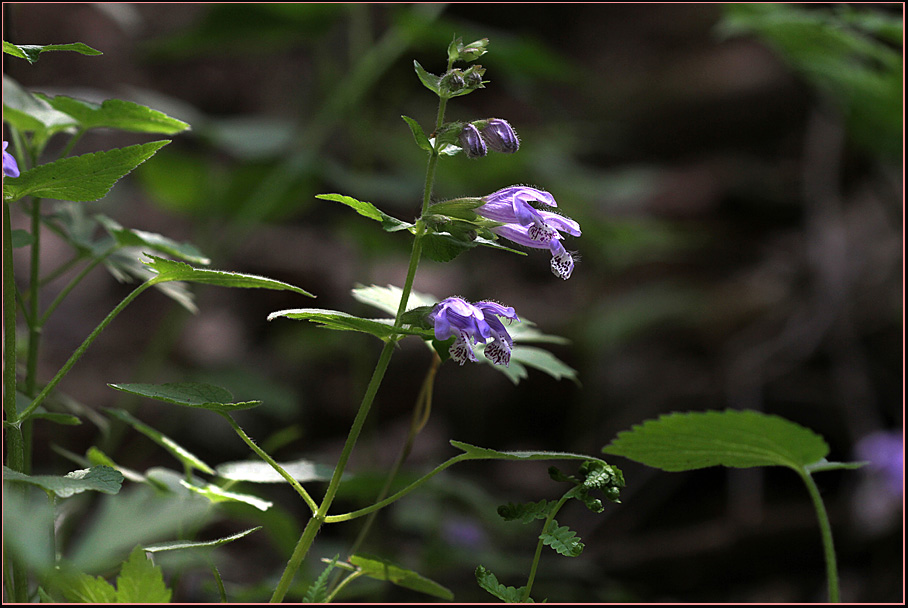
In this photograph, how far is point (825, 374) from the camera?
375 centimetres

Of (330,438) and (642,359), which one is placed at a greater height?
(642,359)

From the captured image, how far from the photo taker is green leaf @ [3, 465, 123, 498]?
0.75m

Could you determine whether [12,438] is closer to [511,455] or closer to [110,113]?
[110,113]

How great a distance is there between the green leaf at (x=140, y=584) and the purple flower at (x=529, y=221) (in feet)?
1.95

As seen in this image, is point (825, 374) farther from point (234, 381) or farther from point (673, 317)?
point (234, 381)

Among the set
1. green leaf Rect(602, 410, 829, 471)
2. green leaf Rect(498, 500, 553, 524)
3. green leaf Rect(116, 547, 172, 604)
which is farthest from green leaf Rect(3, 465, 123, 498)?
green leaf Rect(602, 410, 829, 471)

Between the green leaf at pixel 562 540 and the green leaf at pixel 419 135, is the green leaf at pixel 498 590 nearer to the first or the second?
the green leaf at pixel 562 540

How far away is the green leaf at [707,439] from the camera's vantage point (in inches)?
44.1

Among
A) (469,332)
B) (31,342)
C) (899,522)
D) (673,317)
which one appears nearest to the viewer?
(469,332)

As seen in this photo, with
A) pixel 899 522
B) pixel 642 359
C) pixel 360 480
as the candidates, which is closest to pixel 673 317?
pixel 642 359

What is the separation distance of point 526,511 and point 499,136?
19.9 inches

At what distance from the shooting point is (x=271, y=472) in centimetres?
119

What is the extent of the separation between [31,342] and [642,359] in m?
3.89

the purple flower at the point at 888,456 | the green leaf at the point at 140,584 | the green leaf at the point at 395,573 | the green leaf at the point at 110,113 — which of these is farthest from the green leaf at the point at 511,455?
the purple flower at the point at 888,456
